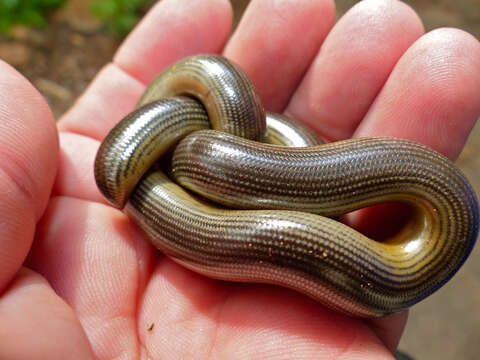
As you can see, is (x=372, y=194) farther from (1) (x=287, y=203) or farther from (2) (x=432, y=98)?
(2) (x=432, y=98)

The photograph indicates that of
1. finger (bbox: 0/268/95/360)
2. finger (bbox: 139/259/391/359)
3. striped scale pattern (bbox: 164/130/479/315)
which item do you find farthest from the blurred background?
finger (bbox: 0/268/95/360)

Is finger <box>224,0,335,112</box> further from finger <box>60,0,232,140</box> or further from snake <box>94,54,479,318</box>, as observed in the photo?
snake <box>94,54,479,318</box>

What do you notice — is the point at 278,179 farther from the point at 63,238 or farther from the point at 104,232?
the point at 63,238

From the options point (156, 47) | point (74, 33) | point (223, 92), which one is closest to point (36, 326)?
point (223, 92)

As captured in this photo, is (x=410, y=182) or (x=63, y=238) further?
(x=63, y=238)

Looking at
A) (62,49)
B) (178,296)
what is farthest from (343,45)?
(62,49)

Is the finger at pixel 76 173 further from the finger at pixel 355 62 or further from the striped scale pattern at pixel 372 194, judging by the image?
the finger at pixel 355 62
